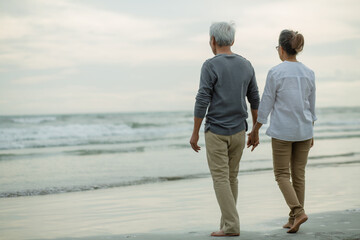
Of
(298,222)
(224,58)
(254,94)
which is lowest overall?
(298,222)

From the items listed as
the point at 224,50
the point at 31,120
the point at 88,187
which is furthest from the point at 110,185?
the point at 31,120

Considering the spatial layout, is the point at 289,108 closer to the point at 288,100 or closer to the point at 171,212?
the point at 288,100

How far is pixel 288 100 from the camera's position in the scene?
384cm

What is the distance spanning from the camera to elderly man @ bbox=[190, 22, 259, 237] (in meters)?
3.78

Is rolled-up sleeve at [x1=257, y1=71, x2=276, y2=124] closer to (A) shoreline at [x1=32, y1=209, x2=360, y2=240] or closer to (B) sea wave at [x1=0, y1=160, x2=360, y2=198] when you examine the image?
(A) shoreline at [x1=32, y1=209, x2=360, y2=240]

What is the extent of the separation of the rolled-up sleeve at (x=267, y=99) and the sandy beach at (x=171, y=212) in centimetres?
98

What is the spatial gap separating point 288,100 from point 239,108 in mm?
389

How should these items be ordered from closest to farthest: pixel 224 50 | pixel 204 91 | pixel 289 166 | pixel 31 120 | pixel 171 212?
1. pixel 204 91
2. pixel 224 50
3. pixel 289 166
4. pixel 171 212
5. pixel 31 120

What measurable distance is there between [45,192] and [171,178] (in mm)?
2220

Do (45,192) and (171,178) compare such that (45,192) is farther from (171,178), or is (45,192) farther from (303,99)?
(303,99)

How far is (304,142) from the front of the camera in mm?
3957

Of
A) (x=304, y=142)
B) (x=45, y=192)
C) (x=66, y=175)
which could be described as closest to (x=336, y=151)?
(x=66, y=175)

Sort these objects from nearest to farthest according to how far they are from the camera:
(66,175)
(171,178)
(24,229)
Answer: (24,229) → (171,178) → (66,175)

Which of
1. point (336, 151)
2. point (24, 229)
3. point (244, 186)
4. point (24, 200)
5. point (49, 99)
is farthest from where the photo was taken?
point (49, 99)
